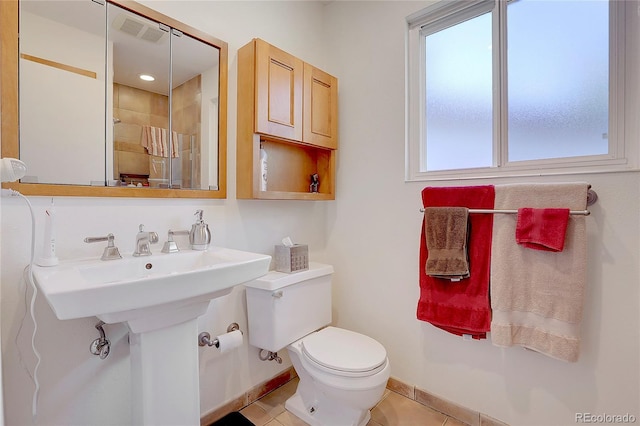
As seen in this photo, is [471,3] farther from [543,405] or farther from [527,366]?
[543,405]

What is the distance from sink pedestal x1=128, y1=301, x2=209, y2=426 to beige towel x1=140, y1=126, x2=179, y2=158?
28.3 inches

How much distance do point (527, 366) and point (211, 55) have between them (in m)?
2.13

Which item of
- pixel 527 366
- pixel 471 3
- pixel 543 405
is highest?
pixel 471 3

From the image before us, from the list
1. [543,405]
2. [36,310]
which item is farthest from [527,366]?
[36,310]

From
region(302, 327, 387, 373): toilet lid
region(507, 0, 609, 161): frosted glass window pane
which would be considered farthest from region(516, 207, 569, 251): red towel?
region(302, 327, 387, 373): toilet lid

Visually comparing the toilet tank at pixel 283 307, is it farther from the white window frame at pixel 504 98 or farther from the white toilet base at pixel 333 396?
the white window frame at pixel 504 98

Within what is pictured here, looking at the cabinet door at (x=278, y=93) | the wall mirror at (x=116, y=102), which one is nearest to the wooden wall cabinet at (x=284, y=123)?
the cabinet door at (x=278, y=93)

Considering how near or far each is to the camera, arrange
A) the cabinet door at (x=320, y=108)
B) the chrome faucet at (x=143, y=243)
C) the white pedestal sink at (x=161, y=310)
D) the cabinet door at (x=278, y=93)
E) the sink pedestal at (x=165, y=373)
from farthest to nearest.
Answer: the cabinet door at (x=320, y=108), the cabinet door at (x=278, y=93), the chrome faucet at (x=143, y=243), the sink pedestal at (x=165, y=373), the white pedestal sink at (x=161, y=310)

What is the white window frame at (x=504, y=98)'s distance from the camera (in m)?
1.18

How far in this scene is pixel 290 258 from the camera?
5.47 ft

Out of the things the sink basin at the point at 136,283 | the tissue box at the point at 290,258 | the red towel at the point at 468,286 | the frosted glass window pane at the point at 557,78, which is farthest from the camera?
the tissue box at the point at 290,258

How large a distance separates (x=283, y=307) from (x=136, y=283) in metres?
0.88

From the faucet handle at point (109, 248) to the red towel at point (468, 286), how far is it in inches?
55.2

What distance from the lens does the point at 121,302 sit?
2.54 ft
